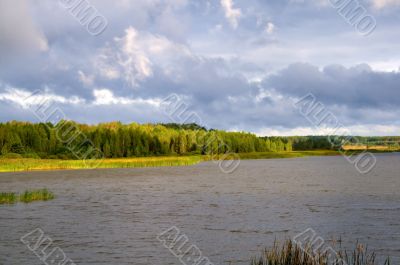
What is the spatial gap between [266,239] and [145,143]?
141 m

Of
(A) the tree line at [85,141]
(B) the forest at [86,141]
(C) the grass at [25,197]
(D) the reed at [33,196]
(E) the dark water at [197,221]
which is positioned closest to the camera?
(E) the dark water at [197,221]

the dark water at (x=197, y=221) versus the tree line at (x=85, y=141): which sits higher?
the tree line at (x=85, y=141)

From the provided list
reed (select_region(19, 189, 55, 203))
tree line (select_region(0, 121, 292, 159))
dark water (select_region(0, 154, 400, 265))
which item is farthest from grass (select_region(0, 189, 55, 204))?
tree line (select_region(0, 121, 292, 159))

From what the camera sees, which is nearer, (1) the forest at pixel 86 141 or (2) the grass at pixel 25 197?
(2) the grass at pixel 25 197

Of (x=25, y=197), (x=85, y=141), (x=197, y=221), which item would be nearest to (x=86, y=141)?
(x=85, y=141)

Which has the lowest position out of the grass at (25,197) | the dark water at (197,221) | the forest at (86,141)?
the dark water at (197,221)

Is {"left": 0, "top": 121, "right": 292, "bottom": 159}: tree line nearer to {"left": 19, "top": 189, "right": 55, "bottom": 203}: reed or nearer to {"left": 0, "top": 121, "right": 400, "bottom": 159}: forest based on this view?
{"left": 0, "top": 121, "right": 400, "bottom": 159}: forest

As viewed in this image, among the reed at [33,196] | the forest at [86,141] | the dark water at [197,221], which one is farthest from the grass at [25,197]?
the forest at [86,141]

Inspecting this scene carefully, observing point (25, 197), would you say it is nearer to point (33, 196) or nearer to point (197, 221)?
point (33, 196)

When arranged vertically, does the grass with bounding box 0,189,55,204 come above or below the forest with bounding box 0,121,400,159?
below

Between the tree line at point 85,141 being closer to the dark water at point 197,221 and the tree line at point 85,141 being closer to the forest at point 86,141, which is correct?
the forest at point 86,141

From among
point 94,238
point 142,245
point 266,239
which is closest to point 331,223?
point 266,239

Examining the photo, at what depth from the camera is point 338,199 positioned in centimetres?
5275

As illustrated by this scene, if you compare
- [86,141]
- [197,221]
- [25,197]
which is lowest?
[197,221]
